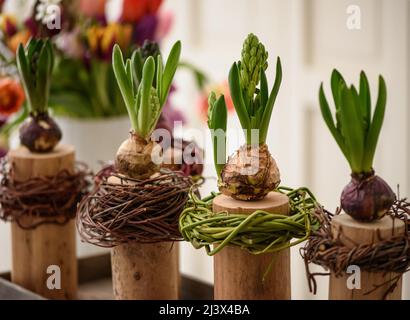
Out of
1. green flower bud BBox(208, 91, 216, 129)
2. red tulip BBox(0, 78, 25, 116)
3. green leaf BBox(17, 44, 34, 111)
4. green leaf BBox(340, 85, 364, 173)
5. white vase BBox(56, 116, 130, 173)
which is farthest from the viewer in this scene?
white vase BBox(56, 116, 130, 173)

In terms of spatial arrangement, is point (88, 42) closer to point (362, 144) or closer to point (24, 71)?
point (24, 71)

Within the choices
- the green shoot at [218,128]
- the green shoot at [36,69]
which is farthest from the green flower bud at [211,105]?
the green shoot at [36,69]

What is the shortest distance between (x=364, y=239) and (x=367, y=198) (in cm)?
3

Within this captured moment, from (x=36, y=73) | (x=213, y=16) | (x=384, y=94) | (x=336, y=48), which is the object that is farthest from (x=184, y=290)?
(x=213, y=16)

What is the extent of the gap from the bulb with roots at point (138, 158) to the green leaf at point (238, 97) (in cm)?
11

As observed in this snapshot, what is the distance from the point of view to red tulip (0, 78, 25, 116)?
1.08 metres

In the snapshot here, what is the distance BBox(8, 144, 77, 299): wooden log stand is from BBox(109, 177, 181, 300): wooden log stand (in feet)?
0.50

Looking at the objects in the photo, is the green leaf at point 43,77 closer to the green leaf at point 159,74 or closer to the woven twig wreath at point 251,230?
the green leaf at point 159,74

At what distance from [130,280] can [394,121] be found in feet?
2.98

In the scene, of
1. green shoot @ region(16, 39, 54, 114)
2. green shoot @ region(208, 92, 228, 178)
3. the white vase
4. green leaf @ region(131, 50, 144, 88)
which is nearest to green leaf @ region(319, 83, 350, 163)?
green shoot @ region(208, 92, 228, 178)

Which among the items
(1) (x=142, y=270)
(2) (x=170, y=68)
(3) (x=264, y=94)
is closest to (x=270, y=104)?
(3) (x=264, y=94)

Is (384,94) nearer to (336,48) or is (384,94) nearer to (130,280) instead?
(130,280)

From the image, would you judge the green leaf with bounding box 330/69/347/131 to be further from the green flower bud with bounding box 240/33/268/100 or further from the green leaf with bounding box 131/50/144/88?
the green leaf with bounding box 131/50/144/88

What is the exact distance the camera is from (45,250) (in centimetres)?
90
